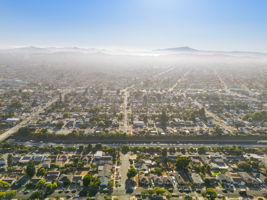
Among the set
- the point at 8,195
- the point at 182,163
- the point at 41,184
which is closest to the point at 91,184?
the point at 41,184

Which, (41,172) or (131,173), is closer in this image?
(131,173)

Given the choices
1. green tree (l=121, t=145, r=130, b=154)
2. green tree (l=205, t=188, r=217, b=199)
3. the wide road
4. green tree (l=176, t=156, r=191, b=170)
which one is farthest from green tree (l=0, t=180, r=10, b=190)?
green tree (l=205, t=188, r=217, b=199)

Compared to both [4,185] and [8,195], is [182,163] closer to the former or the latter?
[8,195]

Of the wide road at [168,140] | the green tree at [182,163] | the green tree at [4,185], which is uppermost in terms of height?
the green tree at [182,163]

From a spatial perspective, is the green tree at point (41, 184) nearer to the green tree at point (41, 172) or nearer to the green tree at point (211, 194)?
the green tree at point (41, 172)

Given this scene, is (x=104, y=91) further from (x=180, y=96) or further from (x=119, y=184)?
(x=119, y=184)

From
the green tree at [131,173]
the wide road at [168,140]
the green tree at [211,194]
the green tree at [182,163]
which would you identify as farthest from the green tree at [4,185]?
the green tree at [211,194]

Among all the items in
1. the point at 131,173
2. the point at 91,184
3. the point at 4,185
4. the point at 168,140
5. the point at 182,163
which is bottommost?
the point at 168,140

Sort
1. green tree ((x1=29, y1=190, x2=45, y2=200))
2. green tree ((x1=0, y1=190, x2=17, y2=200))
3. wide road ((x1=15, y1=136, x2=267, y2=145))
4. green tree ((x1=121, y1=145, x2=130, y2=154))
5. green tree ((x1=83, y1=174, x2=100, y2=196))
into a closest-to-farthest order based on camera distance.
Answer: green tree ((x1=0, y1=190, x2=17, y2=200)), green tree ((x1=29, y1=190, x2=45, y2=200)), green tree ((x1=83, y1=174, x2=100, y2=196)), green tree ((x1=121, y1=145, x2=130, y2=154)), wide road ((x1=15, y1=136, x2=267, y2=145))

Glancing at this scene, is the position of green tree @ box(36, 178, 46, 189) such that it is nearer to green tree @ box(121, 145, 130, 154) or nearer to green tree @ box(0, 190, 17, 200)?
green tree @ box(0, 190, 17, 200)

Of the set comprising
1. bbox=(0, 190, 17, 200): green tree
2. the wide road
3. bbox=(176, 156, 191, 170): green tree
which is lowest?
the wide road

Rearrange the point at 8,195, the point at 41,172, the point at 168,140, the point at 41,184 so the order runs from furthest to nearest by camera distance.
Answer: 1. the point at 168,140
2. the point at 41,172
3. the point at 41,184
4. the point at 8,195
